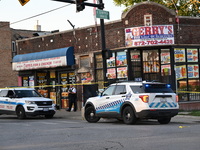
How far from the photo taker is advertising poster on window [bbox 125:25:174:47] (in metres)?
23.9

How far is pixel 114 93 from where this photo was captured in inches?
667

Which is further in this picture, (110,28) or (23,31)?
(23,31)

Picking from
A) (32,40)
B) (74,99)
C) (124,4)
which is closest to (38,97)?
(74,99)

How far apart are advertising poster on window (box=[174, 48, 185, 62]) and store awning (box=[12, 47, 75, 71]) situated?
7.42m

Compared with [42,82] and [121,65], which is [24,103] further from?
[42,82]

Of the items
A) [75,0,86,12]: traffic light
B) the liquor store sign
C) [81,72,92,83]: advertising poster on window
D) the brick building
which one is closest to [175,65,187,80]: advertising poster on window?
the brick building

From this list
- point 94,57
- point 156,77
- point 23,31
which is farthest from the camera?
point 23,31

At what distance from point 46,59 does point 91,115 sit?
12.1 metres

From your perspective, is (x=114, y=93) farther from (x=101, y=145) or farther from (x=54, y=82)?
(x=54, y=82)

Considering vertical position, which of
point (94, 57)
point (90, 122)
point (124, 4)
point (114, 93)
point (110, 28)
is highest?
point (124, 4)

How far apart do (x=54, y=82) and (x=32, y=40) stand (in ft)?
14.0

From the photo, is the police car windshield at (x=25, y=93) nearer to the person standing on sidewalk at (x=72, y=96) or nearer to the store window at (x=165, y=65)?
the person standing on sidewalk at (x=72, y=96)

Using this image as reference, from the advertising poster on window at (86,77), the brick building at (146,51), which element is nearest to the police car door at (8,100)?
the brick building at (146,51)

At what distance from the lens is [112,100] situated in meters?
16.9
